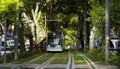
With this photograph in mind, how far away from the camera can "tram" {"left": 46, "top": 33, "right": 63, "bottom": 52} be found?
65750 mm

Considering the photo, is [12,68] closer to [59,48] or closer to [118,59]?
[118,59]

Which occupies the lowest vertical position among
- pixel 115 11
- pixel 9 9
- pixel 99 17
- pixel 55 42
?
pixel 55 42

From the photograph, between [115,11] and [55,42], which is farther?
[55,42]

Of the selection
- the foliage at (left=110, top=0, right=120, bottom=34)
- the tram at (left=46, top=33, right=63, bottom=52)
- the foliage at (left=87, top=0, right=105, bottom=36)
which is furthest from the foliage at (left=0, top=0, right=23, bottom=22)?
the tram at (left=46, top=33, right=63, bottom=52)

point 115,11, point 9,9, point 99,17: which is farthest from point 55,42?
point 9,9

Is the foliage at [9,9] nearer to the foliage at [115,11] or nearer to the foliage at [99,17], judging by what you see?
the foliage at [115,11]

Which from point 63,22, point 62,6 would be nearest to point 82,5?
point 62,6

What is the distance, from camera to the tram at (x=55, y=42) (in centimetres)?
6575

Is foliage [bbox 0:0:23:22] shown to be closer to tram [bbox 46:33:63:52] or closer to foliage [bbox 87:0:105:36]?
foliage [bbox 87:0:105:36]

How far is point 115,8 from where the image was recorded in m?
41.0

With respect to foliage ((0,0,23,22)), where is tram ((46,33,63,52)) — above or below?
below

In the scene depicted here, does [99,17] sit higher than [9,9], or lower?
lower

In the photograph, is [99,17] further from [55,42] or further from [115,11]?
[55,42]

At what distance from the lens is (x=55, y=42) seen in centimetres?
6600
